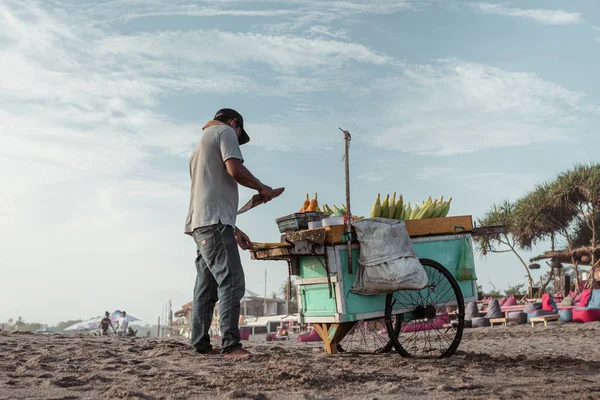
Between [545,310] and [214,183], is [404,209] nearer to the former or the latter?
[214,183]

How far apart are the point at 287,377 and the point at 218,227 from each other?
1.48 metres

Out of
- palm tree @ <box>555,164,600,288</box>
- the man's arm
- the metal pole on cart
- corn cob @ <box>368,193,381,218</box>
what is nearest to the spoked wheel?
the metal pole on cart

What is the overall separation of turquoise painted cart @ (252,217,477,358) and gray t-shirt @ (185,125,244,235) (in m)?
0.61

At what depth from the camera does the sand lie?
298 cm

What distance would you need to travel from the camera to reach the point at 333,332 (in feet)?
16.5

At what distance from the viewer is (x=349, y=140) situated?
199 inches

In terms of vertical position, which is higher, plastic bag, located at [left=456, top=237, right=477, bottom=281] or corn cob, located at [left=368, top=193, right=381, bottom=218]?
corn cob, located at [left=368, top=193, right=381, bottom=218]

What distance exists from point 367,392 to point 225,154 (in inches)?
85.9

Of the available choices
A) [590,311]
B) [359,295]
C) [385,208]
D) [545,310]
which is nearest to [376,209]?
[385,208]

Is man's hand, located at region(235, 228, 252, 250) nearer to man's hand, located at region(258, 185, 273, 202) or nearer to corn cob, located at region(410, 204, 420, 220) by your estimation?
man's hand, located at region(258, 185, 273, 202)

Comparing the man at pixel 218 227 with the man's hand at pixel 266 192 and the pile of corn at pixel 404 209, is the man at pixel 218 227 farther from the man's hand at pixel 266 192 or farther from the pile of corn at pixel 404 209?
the pile of corn at pixel 404 209

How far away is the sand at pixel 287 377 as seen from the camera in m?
2.98

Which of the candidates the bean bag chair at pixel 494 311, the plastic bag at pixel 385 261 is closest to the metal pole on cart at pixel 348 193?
A: the plastic bag at pixel 385 261

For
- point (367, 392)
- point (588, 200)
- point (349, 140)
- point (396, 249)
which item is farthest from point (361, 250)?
point (588, 200)
